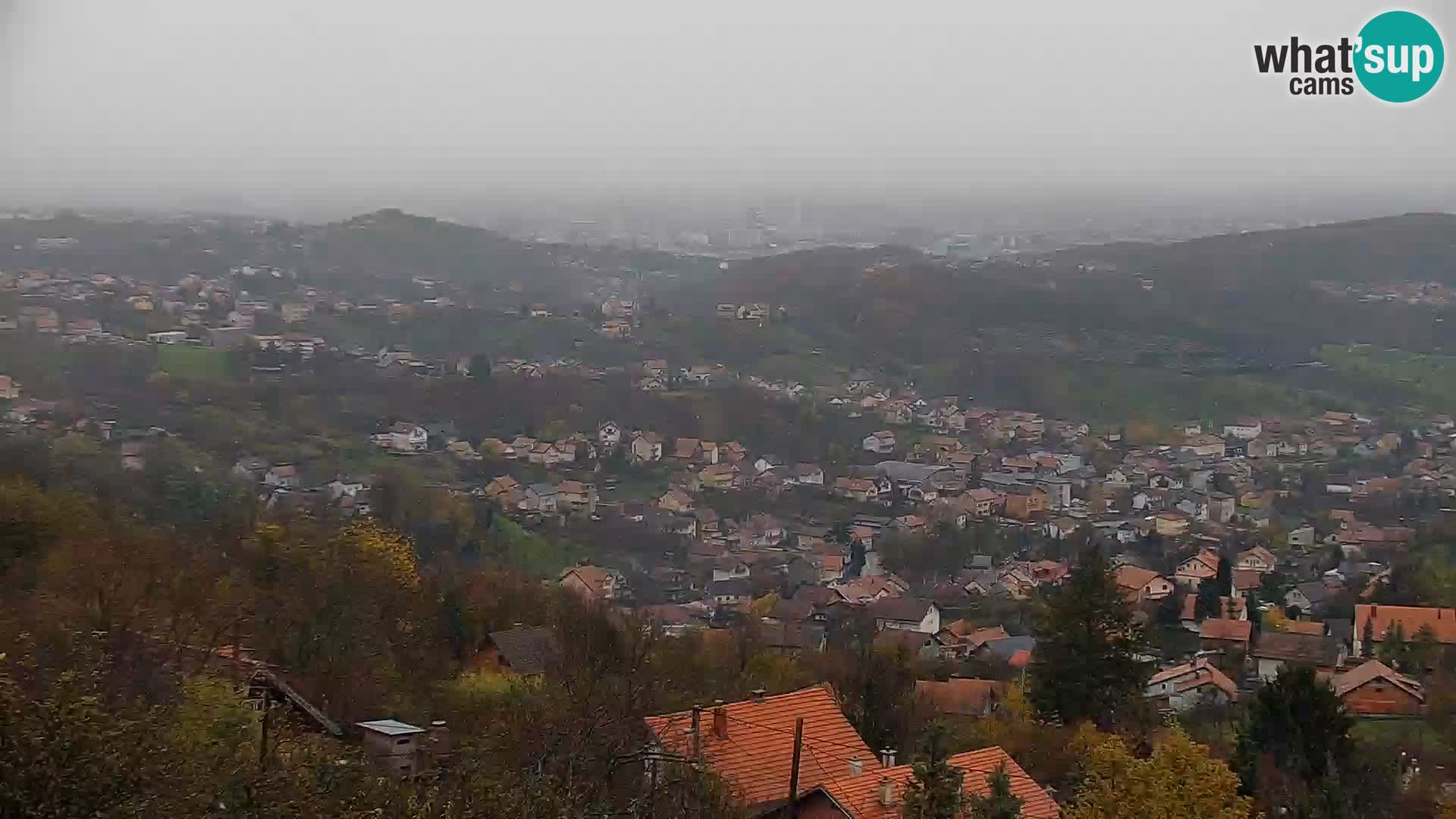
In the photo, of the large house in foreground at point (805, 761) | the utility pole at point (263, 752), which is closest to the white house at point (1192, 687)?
the large house in foreground at point (805, 761)

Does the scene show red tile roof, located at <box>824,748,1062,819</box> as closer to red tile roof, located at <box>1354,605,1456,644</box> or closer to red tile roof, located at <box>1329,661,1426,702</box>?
red tile roof, located at <box>1329,661,1426,702</box>

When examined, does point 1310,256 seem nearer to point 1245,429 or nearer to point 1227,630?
point 1245,429

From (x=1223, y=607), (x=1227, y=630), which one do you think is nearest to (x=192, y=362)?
(x=1223, y=607)

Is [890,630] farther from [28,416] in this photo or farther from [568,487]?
[28,416]

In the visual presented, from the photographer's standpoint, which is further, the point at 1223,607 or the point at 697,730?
the point at 1223,607

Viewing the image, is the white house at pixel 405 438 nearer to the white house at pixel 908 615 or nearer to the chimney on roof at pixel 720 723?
the white house at pixel 908 615

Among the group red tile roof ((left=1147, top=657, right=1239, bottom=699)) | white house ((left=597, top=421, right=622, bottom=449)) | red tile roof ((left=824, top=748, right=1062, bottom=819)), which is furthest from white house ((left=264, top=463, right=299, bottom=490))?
red tile roof ((left=824, top=748, right=1062, bottom=819))
